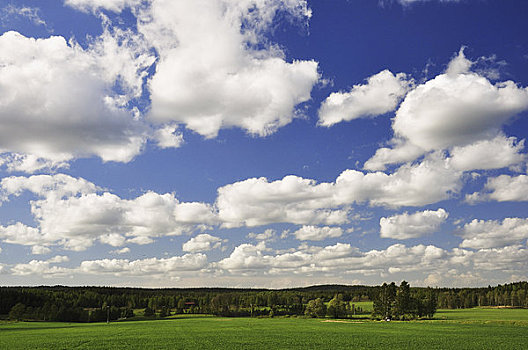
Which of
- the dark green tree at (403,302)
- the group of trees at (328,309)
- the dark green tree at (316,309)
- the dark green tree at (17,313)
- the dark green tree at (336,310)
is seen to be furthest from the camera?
the dark green tree at (316,309)

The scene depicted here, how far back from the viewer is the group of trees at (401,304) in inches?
5615

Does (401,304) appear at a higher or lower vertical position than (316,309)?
higher

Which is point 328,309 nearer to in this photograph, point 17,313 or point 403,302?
point 403,302

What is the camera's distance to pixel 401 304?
142125 millimetres

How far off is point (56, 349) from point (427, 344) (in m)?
45.1

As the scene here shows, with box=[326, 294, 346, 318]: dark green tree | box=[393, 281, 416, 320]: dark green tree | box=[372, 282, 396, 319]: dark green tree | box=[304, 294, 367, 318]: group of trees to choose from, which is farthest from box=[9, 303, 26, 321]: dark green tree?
box=[393, 281, 416, 320]: dark green tree

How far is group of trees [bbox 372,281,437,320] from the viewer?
142625 millimetres

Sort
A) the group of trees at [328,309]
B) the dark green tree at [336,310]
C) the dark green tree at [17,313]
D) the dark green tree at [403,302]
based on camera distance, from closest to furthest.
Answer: the dark green tree at [403,302]
the dark green tree at [17,313]
the dark green tree at [336,310]
the group of trees at [328,309]

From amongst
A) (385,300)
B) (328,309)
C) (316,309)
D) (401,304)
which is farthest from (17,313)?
(401,304)

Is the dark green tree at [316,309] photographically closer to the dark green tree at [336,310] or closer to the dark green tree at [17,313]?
the dark green tree at [336,310]

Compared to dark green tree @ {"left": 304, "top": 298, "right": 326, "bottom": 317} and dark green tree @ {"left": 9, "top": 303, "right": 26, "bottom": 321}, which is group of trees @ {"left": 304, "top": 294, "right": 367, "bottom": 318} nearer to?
dark green tree @ {"left": 304, "top": 298, "right": 326, "bottom": 317}

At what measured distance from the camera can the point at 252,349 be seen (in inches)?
1972

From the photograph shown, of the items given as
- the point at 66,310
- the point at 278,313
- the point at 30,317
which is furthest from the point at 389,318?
the point at 30,317

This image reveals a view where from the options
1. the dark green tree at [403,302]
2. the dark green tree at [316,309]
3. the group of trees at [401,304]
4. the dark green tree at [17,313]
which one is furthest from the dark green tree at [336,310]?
the dark green tree at [17,313]
